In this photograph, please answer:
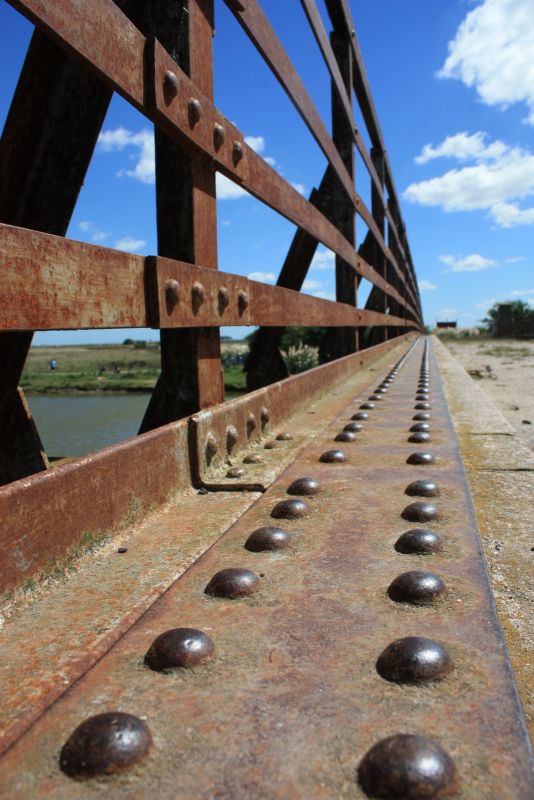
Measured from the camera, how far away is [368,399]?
329 centimetres

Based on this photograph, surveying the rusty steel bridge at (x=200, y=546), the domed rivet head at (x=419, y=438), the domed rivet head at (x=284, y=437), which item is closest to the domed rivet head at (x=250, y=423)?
the rusty steel bridge at (x=200, y=546)

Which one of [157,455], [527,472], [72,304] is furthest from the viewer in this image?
[527,472]

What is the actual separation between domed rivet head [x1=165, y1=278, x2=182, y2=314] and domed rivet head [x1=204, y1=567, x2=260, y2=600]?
762mm

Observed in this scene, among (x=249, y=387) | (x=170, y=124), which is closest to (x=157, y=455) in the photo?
(x=170, y=124)

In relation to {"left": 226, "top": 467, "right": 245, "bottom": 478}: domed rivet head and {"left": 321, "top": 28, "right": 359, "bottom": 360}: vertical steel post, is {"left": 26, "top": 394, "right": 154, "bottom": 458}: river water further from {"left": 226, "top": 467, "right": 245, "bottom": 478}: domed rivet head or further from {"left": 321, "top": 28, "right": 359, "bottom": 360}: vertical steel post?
{"left": 226, "top": 467, "right": 245, "bottom": 478}: domed rivet head

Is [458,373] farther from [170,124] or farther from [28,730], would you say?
[28,730]

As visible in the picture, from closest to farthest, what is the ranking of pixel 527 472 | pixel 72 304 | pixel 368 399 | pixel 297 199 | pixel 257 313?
1. pixel 72 304
2. pixel 527 472
3. pixel 257 313
4. pixel 297 199
5. pixel 368 399

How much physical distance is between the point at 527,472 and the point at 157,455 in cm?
105

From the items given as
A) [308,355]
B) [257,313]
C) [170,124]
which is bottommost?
[308,355]

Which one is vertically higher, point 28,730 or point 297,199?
point 297,199

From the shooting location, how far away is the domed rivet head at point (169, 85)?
1508 mm

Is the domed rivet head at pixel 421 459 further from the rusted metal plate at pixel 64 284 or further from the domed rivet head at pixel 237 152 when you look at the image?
the domed rivet head at pixel 237 152

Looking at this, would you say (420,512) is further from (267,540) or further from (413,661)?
(413,661)

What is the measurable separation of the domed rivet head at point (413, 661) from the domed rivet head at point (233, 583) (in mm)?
259
